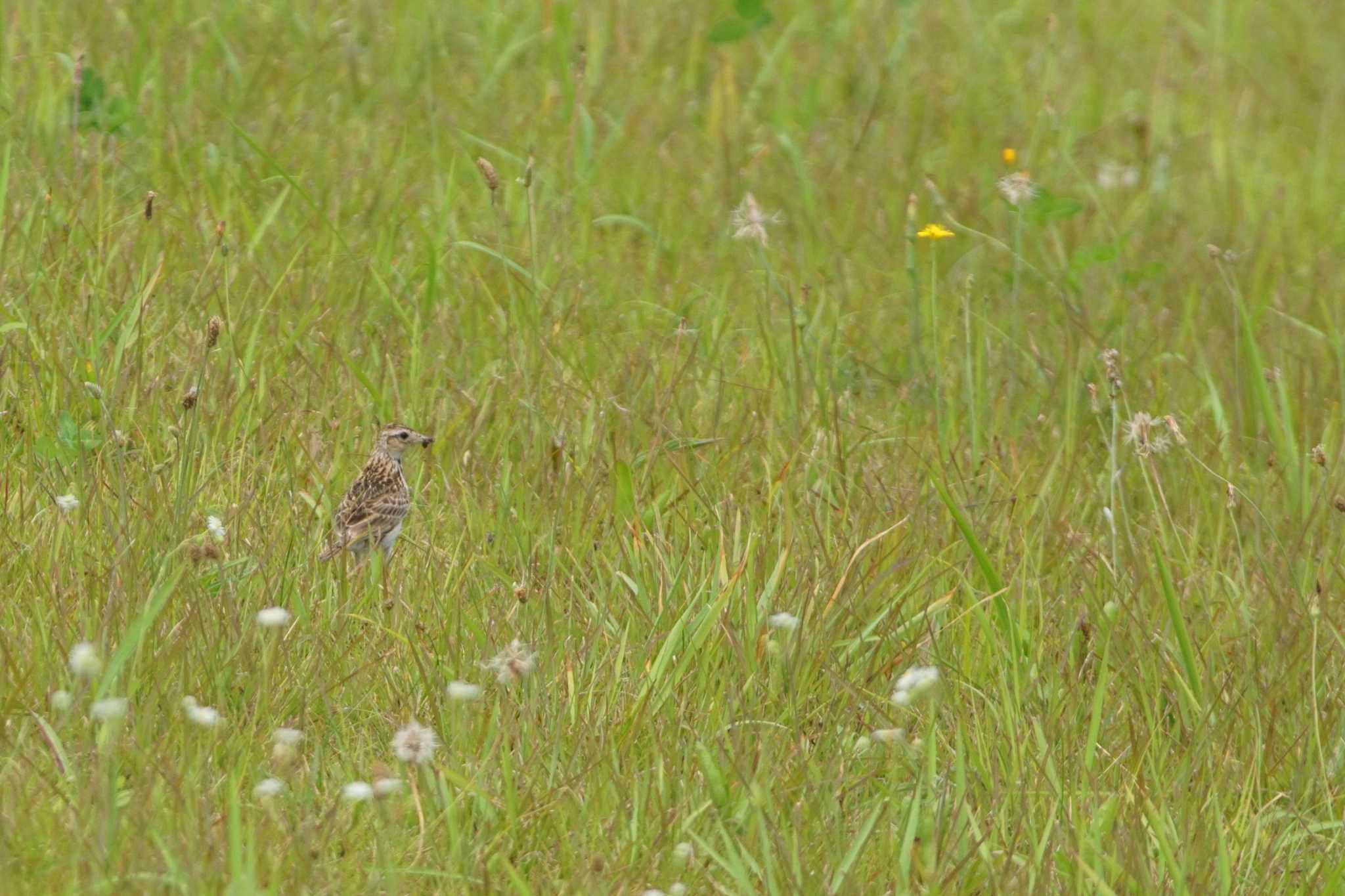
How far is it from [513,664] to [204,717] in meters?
0.58

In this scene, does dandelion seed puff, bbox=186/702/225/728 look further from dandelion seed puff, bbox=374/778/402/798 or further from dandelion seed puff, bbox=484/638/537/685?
dandelion seed puff, bbox=484/638/537/685

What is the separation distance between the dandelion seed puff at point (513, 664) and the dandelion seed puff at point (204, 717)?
1.66 feet

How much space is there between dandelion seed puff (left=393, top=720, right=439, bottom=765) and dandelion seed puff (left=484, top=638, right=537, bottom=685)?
0.74ft

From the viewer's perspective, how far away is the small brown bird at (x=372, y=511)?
4461mm

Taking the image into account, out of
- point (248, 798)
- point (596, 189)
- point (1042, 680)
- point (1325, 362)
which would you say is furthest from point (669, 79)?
point (248, 798)

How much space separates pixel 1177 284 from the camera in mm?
7094

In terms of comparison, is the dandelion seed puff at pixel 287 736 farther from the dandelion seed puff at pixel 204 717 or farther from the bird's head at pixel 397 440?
the bird's head at pixel 397 440

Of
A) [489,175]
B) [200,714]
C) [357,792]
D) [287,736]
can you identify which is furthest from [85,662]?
[489,175]

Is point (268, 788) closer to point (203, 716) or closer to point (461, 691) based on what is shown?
point (203, 716)

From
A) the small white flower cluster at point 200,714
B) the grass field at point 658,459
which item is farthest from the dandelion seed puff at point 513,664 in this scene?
the small white flower cluster at point 200,714

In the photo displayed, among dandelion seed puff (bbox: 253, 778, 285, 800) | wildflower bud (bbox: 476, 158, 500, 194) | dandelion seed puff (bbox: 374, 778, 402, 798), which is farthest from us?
wildflower bud (bbox: 476, 158, 500, 194)

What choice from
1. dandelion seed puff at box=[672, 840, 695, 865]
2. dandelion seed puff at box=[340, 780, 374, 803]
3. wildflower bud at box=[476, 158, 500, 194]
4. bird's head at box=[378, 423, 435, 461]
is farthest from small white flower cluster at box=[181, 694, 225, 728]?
wildflower bud at box=[476, 158, 500, 194]

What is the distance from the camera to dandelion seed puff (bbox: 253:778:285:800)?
321 cm

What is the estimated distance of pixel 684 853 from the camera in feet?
10.6
